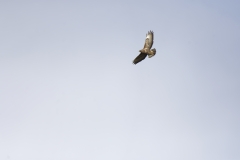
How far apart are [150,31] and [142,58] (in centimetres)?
413

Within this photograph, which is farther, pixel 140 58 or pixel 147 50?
pixel 140 58

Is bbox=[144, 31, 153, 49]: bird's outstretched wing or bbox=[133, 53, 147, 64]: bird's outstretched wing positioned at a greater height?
bbox=[144, 31, 153, 49]: bird's outstretched wing

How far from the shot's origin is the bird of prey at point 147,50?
121 ft

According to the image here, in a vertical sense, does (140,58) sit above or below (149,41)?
below

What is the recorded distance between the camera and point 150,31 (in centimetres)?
3934

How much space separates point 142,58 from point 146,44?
2.00m

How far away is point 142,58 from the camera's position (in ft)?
126

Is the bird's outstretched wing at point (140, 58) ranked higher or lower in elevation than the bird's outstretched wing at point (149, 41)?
lower

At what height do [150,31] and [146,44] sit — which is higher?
[150,31]

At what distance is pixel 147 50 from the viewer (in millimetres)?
37188

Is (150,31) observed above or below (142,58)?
above

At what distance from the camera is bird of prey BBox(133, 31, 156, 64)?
37.0 metres
